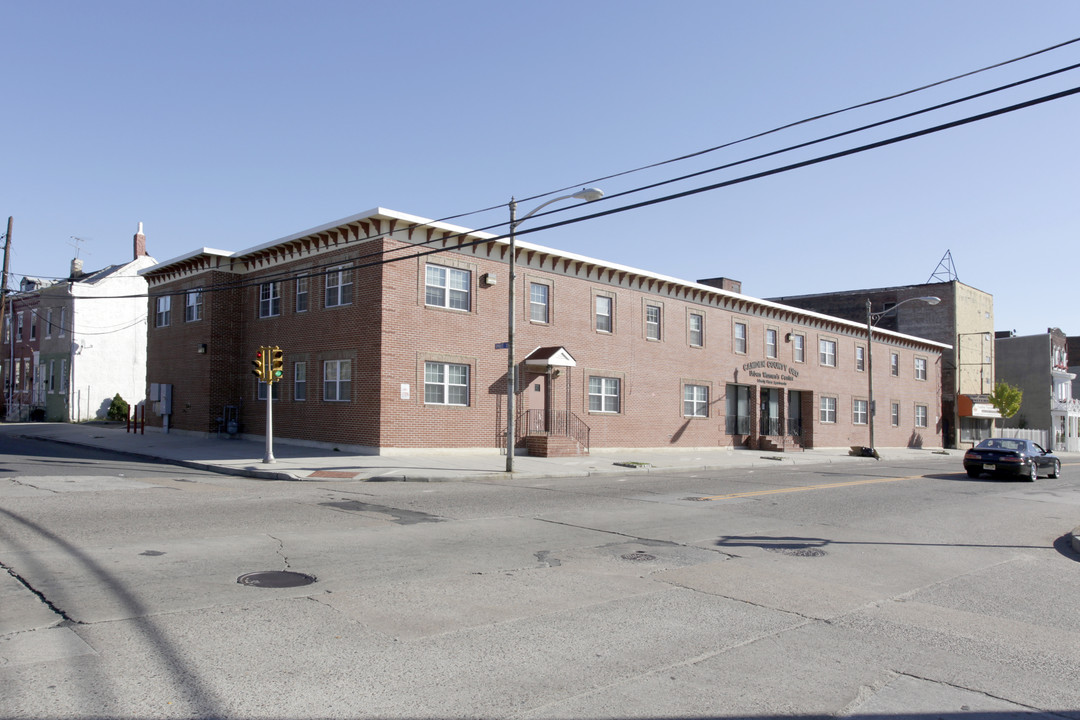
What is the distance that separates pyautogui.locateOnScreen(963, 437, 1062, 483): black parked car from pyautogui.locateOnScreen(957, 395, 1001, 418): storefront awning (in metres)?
30.6

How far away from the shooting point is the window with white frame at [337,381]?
24016 millimetres

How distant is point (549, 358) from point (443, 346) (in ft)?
12.5

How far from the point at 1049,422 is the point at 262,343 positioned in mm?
64870

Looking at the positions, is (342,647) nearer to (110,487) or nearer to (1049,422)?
(110,487)

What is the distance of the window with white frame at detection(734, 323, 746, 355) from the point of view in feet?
121

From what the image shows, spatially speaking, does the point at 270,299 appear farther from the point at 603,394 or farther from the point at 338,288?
the point at 603,394

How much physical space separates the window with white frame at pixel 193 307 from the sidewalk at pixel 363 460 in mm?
4457

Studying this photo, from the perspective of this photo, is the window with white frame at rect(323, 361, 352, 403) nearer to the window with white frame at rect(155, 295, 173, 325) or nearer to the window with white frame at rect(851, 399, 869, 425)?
the window with white frame at rect(155, 295, 173, 325)

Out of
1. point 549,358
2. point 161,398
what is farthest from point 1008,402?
point 161,398

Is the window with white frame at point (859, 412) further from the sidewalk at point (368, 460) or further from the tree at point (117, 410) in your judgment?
the tree at point (117, 410)

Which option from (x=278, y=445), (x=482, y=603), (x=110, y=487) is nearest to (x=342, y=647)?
(x=482, y=603)

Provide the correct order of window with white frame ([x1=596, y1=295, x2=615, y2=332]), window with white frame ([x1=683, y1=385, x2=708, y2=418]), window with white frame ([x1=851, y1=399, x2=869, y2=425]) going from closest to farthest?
window with white frame ([x1=596, y1=295, x2=615, y2=332]), window with white frame ([x1=683, y1=385, x2=708, y2=418]), window with white frame ([x1=851, y1=399, x2=869, y2=425])

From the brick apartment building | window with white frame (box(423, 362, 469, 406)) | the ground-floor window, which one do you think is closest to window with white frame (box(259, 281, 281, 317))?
the brick apartment building

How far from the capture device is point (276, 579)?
766 cm
